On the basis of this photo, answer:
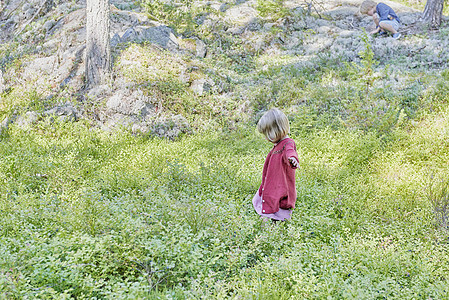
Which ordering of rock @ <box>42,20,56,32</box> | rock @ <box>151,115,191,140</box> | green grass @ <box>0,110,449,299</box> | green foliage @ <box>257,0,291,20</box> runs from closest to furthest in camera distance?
green grass @ <box>0,110,449,299</box> < rock @ <box>151,115,191,140</box> < rock @ <box>42,20,56,32</box> < green foliage @ <box>257,0,291,20</box>

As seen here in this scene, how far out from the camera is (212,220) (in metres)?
4.26

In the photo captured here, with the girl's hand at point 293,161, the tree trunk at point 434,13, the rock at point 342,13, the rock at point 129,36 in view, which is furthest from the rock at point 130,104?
the tree trunk at point 434,13

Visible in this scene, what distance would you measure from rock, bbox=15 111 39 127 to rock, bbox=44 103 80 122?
26 cm

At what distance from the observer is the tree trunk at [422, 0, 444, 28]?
1262 centimetres

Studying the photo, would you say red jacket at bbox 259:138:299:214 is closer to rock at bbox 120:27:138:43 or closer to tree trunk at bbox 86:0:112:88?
tree trunk at bbox 86:0:112:88

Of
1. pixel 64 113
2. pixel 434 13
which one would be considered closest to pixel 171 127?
pixel 64 113

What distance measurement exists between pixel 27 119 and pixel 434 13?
1466cm

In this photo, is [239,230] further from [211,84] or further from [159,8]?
[159,8]

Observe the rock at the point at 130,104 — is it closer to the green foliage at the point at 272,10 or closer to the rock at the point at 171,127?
the rock at the point at 171,127

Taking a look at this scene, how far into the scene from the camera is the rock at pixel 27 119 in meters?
8.46

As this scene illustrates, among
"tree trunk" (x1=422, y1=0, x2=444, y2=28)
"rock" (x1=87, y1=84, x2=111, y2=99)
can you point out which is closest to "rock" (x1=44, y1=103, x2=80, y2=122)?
"rock" (x1=87, y1=84, x2=111, y2=99)

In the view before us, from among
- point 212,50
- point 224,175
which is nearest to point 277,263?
point 224,175

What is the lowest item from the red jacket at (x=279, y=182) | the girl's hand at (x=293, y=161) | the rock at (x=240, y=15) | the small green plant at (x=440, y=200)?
the small green plant at (x=440, y=200)

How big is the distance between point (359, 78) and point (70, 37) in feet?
30.3
